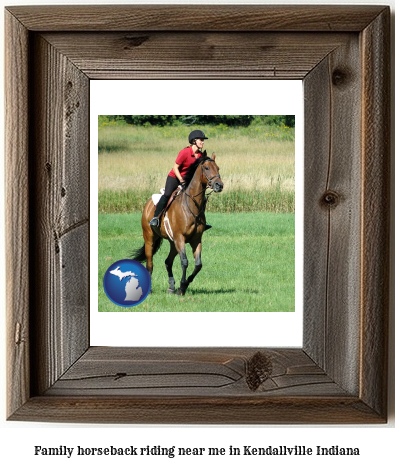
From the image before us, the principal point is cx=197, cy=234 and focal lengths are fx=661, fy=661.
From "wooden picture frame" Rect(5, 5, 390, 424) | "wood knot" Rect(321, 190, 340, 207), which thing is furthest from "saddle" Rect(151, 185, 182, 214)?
"wood knot" Rect(321, 190, 340, 207)

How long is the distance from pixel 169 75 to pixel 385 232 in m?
0.39

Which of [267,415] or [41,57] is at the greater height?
[41,57]

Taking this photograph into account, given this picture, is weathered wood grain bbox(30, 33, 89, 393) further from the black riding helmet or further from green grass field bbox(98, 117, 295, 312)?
the black riding helmet

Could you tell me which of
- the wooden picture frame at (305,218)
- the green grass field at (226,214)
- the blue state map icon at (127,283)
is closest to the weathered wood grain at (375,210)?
the wooden picture frame at (305,218)

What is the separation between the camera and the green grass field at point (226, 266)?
984mm

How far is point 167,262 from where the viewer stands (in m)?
0.99

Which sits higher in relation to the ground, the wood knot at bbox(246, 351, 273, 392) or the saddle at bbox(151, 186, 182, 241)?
the saddle at bbox(151, 186, 182, 241)

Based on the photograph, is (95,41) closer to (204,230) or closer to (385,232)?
(204,230)

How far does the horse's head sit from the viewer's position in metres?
0.99

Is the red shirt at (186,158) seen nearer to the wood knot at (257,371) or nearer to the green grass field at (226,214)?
the green grass field at (226,214)

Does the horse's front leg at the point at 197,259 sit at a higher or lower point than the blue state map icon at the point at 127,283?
higher

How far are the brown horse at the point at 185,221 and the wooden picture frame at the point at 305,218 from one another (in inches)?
3.7

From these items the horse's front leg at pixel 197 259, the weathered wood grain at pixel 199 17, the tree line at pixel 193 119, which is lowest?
the horse's front leg at pixel 197 259
